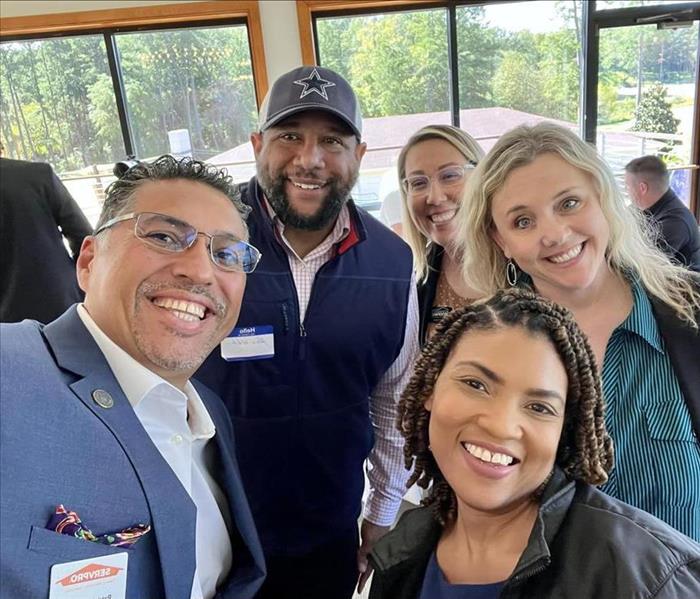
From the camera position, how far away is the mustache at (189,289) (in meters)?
1.08

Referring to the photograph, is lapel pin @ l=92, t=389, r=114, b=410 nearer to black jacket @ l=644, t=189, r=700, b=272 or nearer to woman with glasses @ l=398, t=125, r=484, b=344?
woman with glasses @ l=398, t=125, r=484, b=344

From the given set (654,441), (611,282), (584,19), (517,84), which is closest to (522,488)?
(654,441)

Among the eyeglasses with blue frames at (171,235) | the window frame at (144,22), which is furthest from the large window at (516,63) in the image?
the eyeglasses with blue frames at (171,235)

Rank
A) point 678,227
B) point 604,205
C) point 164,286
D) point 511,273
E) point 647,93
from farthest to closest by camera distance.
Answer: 1. point 647,93
2. point 678,227
3. point 511,273
4. point 604,205
5. point 164,286

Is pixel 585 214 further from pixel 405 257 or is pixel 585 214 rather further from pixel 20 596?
pixel 20 596

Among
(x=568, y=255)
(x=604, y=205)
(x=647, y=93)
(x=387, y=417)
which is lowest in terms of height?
(x=387, y=417)

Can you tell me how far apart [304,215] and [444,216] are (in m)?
0.60

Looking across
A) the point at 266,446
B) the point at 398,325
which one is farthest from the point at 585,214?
the point at 266,446

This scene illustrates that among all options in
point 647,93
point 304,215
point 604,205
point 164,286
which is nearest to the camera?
point 164,286

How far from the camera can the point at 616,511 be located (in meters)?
0.88

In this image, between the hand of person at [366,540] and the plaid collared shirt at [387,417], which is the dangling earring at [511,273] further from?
the hand of person at [366,540]

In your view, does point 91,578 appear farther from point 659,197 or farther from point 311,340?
point 659,197

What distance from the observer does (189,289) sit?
1.12 m

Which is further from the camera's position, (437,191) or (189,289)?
(437,191)
